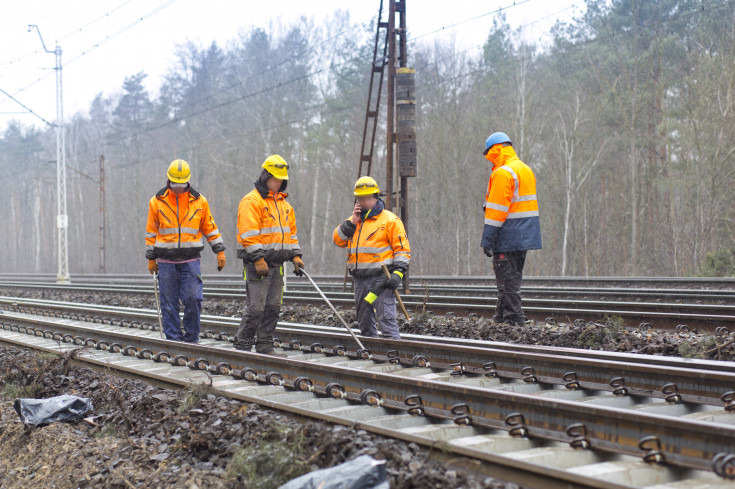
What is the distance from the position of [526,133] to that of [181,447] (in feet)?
79.8

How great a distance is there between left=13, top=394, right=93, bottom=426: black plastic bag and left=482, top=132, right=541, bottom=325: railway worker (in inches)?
197

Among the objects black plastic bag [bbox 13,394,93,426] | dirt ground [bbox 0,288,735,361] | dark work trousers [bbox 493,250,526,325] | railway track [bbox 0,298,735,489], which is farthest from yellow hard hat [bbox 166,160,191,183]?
dark work trousers [bbox 493,250,526,325]

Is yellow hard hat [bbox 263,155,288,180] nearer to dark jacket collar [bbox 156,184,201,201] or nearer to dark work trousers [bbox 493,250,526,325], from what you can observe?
dark jacket collar [bbox 156,184,201,201]

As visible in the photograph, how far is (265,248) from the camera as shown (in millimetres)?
8109

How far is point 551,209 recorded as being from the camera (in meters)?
27.9

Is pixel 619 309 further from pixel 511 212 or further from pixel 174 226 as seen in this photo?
pixel 174 226

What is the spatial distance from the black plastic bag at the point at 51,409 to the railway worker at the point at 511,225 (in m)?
5.01

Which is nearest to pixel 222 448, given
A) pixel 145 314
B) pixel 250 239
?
pixel 250 239

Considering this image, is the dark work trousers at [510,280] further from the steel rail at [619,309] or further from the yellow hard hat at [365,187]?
the yellow hard hat at [365,187]

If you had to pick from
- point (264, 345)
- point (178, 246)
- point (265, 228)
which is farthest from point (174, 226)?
point (264, 345)

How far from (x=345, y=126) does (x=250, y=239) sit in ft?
101

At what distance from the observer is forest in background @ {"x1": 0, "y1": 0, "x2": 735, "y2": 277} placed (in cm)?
2261

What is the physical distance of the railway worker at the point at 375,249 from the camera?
7.92 meters

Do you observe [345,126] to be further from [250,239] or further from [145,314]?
[250,239]
